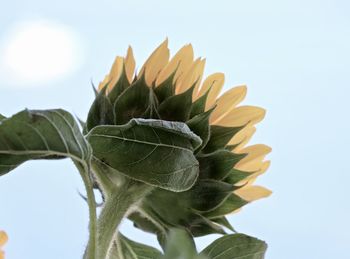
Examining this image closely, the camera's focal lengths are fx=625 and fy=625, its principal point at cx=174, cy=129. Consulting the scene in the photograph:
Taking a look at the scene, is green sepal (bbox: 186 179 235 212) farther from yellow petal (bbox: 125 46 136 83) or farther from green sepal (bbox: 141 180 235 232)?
yellow petal (bbox: 125 46 136 83)

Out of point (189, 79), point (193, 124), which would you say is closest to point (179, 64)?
point (189, 79)

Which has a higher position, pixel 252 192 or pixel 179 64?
pixel 179 64

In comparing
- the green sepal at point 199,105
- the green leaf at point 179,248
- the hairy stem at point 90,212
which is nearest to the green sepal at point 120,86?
the green sepal at point 199,105

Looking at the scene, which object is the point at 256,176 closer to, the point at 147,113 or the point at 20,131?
the point at 147,113

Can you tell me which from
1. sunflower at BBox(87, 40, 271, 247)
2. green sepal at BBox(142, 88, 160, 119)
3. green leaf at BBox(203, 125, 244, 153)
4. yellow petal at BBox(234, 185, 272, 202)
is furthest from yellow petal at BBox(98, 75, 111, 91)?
yellow petal at BBox(234, 185, 272, 202)

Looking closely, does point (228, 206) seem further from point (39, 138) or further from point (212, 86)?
point (39, 138)

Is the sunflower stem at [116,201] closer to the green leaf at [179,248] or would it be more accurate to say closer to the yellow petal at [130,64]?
the yellow petal at [130,64]

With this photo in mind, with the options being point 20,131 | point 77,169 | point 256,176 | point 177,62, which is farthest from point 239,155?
point 20,131
